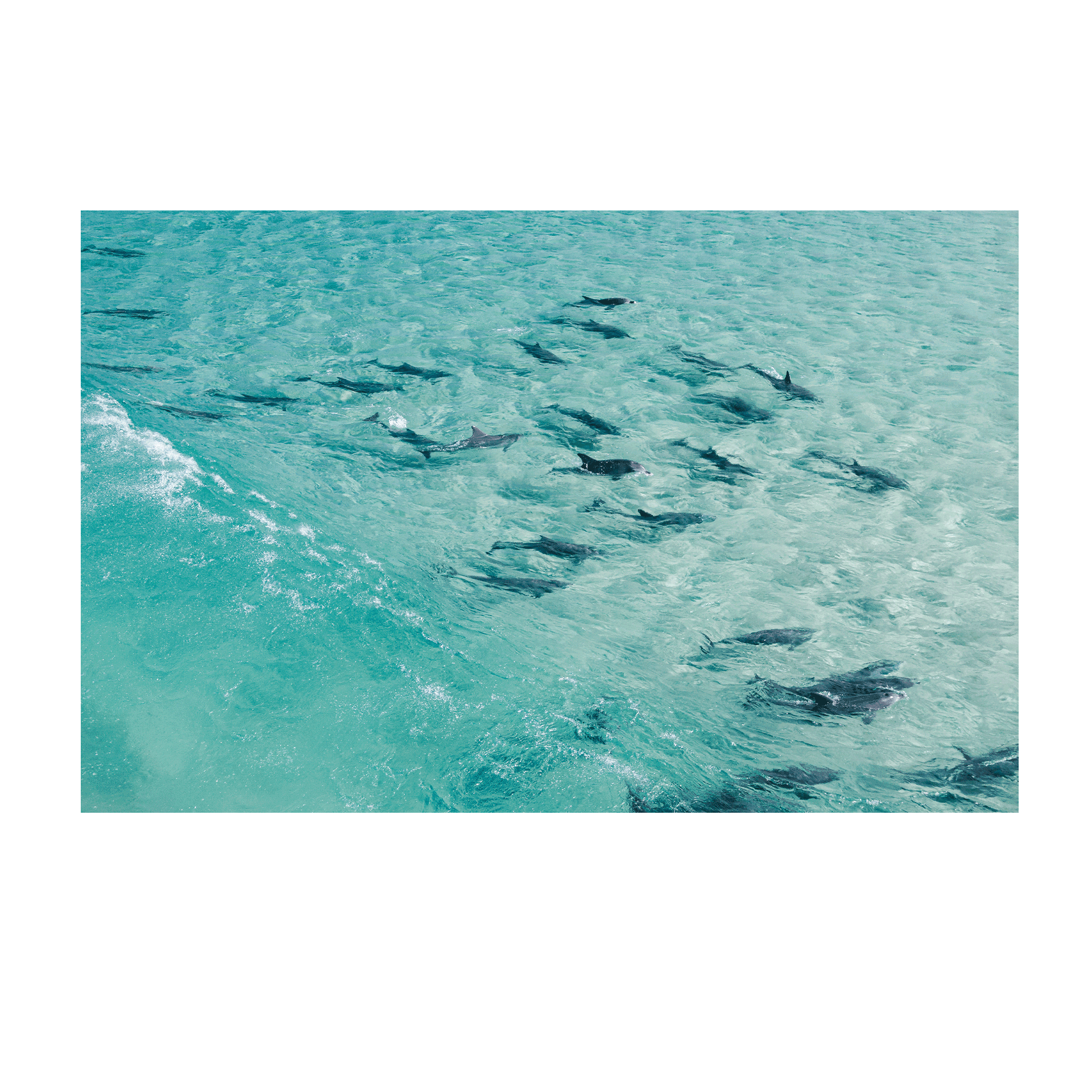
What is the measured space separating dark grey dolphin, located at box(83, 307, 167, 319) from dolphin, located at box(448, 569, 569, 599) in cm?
599

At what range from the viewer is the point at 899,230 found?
40.6 feet

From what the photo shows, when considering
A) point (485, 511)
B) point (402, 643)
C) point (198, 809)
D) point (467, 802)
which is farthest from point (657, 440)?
point (198, 809)

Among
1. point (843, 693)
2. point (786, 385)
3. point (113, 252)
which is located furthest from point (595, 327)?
point (113, 252)

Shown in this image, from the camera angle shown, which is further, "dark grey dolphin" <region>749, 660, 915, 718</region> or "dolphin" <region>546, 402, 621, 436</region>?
"dolphin" <region>546, 402, 621, 436</region>

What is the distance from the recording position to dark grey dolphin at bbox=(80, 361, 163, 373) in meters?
10.0

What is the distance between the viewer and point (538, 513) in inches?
334

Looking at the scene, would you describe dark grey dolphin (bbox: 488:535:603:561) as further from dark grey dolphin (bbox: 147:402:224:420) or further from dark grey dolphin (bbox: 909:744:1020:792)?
dark grey dolphin (bbox: 147:402:224:420)

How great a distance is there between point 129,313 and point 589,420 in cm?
594

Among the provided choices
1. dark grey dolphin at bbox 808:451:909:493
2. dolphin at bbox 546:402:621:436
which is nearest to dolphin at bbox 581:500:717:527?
dolphin at bbox 546:402:621:436

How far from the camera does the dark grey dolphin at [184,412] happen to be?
9508mm

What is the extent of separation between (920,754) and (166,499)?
6829 mm

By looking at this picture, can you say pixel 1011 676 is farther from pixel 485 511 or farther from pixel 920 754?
pixel 485 511

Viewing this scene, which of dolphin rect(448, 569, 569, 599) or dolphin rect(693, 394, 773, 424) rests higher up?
dolphin rect(693, 394, 773, 424)

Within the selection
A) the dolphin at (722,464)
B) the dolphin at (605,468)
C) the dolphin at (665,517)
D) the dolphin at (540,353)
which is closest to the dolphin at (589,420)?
the dolphin at (605,468)
